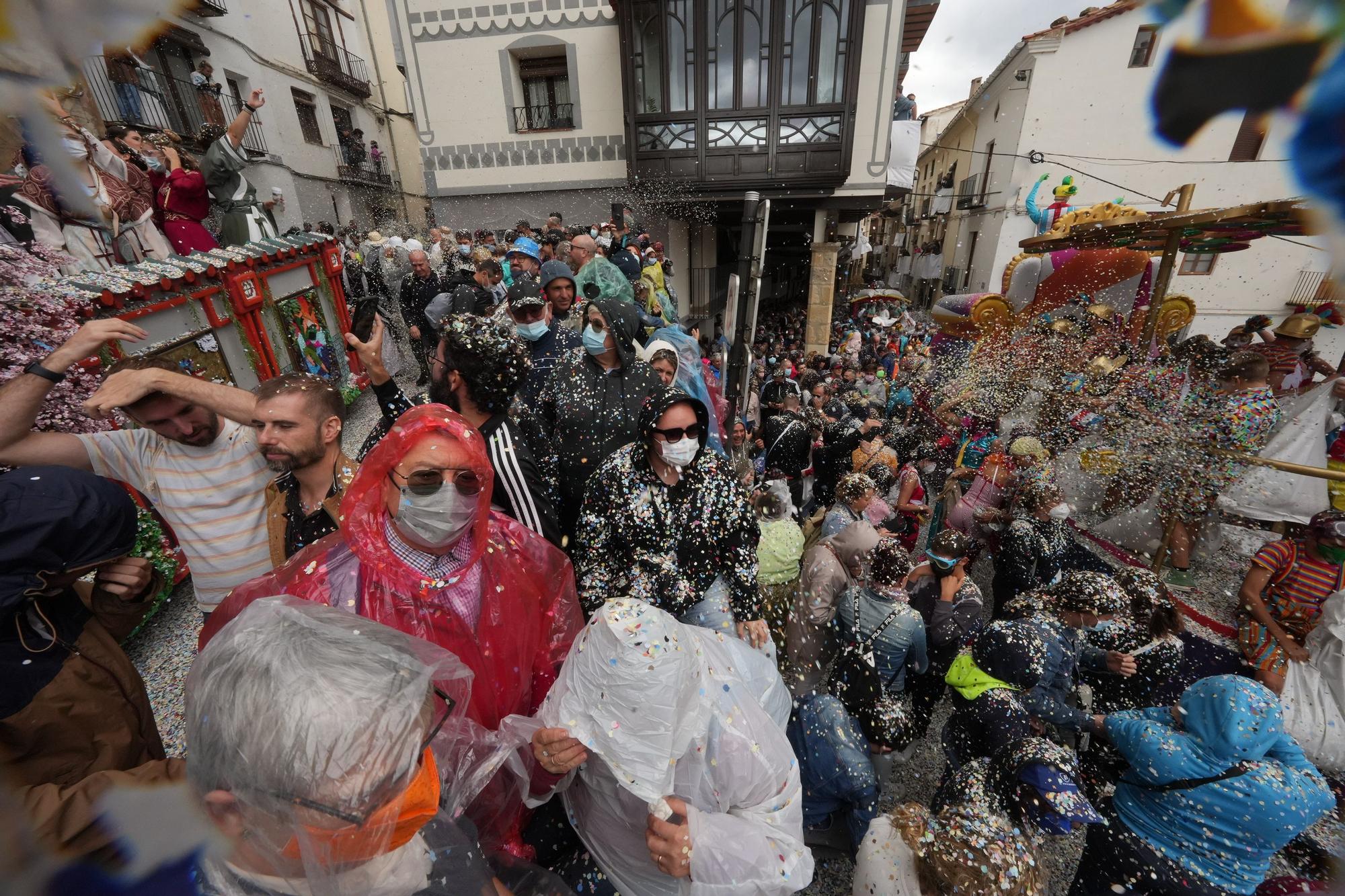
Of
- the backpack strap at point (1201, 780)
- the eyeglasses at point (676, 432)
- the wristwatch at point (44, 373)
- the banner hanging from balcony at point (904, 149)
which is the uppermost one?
the banner hanging from balcony at point (904, 149)

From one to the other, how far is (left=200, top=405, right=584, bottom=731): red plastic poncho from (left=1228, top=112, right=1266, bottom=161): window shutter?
1809 millimetres

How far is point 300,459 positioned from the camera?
6.56 feet

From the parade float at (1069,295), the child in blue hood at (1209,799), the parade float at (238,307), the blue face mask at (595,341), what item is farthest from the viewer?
the parade float at (1069,295)

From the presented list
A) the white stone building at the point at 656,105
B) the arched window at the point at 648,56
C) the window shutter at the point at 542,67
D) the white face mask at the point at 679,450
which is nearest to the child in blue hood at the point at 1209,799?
the white face mask at the point at 679,450

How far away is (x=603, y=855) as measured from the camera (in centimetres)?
Result: 162

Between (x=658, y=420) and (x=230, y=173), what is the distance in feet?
7.22

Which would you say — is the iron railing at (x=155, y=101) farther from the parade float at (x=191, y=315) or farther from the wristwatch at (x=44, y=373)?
the parade float at (x=191, y=315)

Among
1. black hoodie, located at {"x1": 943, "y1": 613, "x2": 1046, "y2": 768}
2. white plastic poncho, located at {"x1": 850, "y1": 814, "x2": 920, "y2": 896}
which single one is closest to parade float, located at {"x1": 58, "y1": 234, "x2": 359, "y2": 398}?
white plastic poncho, located at {"x1": 850, "y1": 814, "x2": 920, "y2": 896}

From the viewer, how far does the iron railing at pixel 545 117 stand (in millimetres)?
12711

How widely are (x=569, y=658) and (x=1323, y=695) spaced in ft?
14.9

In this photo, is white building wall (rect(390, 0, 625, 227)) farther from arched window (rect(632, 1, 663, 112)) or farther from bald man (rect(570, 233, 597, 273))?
bald man (rect(570, 233, 597, 273))

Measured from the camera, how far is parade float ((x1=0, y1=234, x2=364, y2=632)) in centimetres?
236

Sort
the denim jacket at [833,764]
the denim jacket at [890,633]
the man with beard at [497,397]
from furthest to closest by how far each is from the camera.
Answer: the denim jacket at [890,633], the man with beard at [497,397], the denim jacket at [833,764]

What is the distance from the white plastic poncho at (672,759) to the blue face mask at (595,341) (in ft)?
7.21
